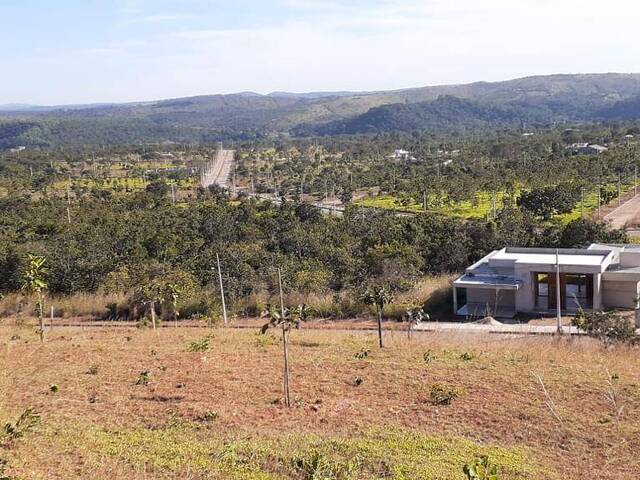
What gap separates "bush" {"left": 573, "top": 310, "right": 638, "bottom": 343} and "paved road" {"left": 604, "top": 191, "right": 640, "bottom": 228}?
29304 mm

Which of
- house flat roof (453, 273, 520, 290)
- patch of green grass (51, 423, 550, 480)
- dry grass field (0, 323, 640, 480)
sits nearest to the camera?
patch of green grass (51, 423, 550, 480)

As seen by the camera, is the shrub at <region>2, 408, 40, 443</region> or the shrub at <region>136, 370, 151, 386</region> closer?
the shrub at <region>2, 408, 40, 443</region>

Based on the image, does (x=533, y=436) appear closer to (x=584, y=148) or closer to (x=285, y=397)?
(x=285, y=397)

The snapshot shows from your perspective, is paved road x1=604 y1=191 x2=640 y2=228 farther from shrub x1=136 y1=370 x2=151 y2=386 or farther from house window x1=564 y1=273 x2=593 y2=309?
shrub x1=136 y1=370 x2=151 y2=386

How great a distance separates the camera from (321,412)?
1324 centimetres

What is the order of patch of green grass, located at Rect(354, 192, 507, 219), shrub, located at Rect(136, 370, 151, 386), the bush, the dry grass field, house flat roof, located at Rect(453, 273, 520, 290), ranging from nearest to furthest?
the dry grass field, shrub, located at Rect(136, 370, 151, 386), the bush, house flat roof, located at Rect(453, 273, 520, 290), patch of green grass, located at Rect(354, 192, 507, 219)

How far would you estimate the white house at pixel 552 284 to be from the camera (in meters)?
27.1

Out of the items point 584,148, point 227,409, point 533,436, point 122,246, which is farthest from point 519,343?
point 584,148

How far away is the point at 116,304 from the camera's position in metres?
30.3

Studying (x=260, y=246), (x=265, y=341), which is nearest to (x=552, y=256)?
(x=265, y=341)

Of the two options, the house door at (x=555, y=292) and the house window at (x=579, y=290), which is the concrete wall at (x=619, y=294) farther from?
the house door at (x=555, y=292)

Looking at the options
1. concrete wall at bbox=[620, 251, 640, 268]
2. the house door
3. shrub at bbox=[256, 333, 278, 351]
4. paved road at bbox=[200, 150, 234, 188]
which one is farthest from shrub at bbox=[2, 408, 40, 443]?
paved road at bbox=[200, 150, 234, 188]

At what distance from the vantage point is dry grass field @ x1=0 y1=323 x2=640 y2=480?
1098 centimetres

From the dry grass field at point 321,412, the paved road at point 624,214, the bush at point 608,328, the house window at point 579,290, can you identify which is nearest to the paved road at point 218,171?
the paved road at point 624,214
